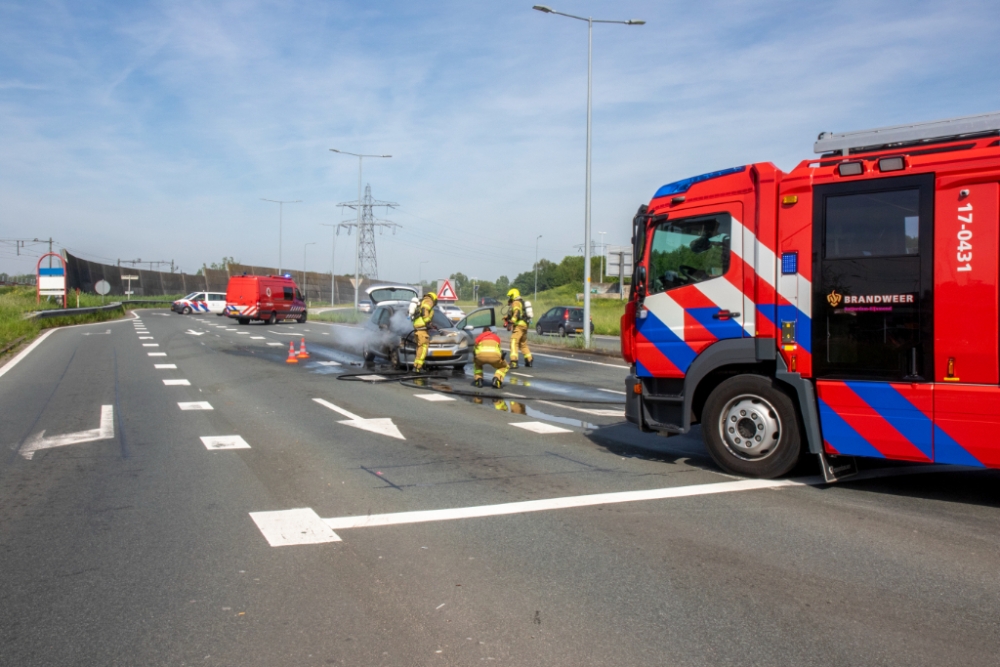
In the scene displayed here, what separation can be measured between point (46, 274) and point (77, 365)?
91.9ft

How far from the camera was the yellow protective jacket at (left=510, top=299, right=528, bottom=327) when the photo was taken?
17.0m

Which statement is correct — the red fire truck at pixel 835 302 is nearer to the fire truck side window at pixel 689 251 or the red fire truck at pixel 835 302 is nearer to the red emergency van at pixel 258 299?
the fire truck side window at pixel 689 251

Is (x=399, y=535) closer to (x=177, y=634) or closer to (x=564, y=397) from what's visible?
(x=177, y=634)

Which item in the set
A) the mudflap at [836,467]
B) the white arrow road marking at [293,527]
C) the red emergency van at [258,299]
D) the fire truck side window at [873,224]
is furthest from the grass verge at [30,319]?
the fire truck side window at [873,224]

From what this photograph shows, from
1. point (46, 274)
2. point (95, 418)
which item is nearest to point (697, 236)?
point (95, 418)

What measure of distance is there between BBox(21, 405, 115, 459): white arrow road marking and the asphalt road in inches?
2.2

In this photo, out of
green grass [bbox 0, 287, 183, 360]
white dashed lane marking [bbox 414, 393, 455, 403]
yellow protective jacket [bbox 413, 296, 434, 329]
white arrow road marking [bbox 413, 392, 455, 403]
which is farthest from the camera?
green grass [bbox 0, 287, 183, 360]

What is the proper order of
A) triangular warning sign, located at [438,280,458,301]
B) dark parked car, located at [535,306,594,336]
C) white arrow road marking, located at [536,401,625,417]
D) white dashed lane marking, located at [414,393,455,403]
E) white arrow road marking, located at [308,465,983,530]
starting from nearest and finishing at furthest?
1. white arrow road marking, located at [308,465,983,530]
2. white arrow road marking, located at [536,401,625,417]
3. white dashed lane marking, located at [414,393,455,403]
4. triangular warning sign, located at [438,280,458,301]
5. dark parked car, located at [535,306,594,336]

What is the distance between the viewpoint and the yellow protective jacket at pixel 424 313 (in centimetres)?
1550

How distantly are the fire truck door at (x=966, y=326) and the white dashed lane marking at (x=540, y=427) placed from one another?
4.62m

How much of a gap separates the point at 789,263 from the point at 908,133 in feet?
4.45

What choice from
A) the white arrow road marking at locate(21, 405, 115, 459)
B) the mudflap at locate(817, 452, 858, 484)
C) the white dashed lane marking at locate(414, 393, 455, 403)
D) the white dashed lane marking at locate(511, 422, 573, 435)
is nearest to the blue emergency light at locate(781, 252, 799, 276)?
the mudflap at locate(817, 452, 858, 484)

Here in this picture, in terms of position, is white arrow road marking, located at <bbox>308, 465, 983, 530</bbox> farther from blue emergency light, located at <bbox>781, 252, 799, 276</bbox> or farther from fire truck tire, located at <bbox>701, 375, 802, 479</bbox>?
blue emergency light, located at <bbox>781, 252, 799, 276</bbox>

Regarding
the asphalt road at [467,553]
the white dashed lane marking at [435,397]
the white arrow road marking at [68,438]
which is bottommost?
the asphalt road at [467,553]
